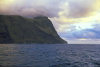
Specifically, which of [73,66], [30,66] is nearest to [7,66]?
[30,66]

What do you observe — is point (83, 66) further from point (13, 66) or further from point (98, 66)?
point (13, 66)

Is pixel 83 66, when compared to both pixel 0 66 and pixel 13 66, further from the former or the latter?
pixel 0 66

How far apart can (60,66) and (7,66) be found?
40.6 ft

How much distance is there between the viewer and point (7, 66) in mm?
40969

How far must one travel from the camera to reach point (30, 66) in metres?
42.1

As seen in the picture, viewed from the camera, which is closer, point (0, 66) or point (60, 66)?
point (0, 66)

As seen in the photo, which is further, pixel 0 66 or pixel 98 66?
pixel 98 66

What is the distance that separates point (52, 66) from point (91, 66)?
377 inches

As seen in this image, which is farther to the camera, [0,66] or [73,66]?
[73,66]

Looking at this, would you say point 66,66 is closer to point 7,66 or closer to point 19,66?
point 19,66

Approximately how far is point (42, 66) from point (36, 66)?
142cm

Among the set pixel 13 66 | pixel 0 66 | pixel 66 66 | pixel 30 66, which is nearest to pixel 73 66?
pixel 66 66

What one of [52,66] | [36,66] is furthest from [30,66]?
[52,66]

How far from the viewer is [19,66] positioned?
4150 centimetres
